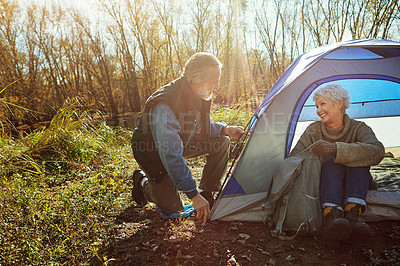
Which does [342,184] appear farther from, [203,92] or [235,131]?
[203,92]

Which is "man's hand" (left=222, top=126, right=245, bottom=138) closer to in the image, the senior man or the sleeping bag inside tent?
the senior man

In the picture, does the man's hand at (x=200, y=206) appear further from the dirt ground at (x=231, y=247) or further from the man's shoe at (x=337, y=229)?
the man's shoe at (x=337, y=229)

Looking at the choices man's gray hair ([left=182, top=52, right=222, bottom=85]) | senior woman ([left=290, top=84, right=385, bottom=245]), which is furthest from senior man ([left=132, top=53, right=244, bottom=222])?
senior woman ([left=290, top=84, right=385, bottom=245])

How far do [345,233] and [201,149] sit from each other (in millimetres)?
1433

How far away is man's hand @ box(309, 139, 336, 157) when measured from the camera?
2.06 metres

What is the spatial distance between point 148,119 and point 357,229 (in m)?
1.76

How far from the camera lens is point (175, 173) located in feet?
6.23

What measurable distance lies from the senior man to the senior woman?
0.87 meters

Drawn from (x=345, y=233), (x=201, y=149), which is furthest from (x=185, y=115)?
(x=345, y=233)

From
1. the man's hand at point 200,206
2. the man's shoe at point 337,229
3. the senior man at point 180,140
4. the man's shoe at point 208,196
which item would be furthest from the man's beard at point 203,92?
the man's shoe at point 337,229

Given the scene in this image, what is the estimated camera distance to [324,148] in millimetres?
2086

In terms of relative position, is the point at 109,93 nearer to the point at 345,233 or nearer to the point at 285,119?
the point at 285,119

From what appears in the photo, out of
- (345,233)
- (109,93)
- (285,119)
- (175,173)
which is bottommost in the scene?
(345,233)

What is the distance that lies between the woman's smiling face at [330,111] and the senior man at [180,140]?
31.5 inches
